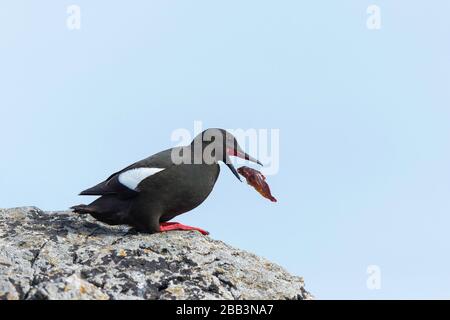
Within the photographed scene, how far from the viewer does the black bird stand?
8758 millimetres

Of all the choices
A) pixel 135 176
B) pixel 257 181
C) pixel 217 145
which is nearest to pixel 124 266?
pixel 135 176

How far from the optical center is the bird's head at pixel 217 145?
30.2 ft

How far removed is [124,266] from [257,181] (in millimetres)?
2667

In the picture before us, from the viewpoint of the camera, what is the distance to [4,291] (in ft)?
21.7

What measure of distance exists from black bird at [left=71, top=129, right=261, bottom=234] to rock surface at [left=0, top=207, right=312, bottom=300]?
9.1 inches

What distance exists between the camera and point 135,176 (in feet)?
29.2

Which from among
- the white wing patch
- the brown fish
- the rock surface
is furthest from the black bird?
the brown fish

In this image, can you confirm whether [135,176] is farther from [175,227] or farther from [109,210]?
[175,227]

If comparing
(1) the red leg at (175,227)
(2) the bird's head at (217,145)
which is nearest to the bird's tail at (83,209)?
(1) the red leg at (175,227)

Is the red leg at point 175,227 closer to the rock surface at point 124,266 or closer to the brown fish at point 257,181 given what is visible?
the rock surface at point 124,266

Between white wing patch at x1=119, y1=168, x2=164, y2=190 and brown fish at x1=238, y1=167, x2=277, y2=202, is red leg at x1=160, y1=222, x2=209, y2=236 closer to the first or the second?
white wing patch at x1=119, y1=168, x2=164, y2=190

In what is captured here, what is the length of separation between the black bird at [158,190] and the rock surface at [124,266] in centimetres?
23
